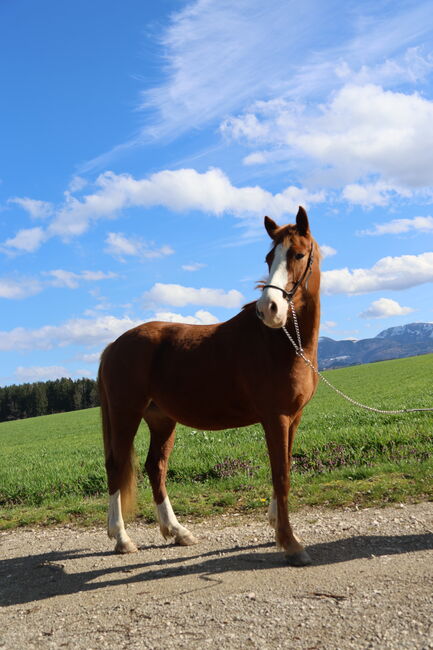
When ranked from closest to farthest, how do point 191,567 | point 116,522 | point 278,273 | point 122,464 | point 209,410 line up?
point 278,273, point 191,567, point 209,410, point 116,522, point 122,464

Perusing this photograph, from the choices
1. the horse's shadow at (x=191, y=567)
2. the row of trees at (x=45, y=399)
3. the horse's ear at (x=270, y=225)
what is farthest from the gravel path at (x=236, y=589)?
the row of trees at (x=45, y=399)

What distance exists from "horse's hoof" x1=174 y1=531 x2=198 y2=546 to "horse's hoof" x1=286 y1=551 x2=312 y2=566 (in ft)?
4.60

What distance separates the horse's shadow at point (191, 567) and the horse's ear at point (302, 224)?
312cm

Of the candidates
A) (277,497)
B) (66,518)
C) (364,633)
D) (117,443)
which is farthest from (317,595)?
(66,518)

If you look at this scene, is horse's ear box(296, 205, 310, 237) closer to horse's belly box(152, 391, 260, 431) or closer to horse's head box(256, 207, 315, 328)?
horse's head box(256, 207, 315, 328)

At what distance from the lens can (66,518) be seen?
7574 mm

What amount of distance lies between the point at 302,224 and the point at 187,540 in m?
3.74

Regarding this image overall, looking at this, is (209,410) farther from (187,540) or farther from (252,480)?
(252,480)

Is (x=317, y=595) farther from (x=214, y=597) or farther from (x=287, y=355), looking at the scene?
(x=287, y=355)

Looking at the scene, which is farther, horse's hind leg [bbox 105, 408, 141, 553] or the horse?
horse's hind leg [bbox 105, 408, 141, 553]

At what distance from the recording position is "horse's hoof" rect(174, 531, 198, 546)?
583 centimetres

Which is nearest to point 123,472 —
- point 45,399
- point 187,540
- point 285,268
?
point 187,540

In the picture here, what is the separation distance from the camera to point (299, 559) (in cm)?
476

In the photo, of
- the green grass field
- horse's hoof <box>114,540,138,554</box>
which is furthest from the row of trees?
horse's hoof <box>114,540,138,554</box>
